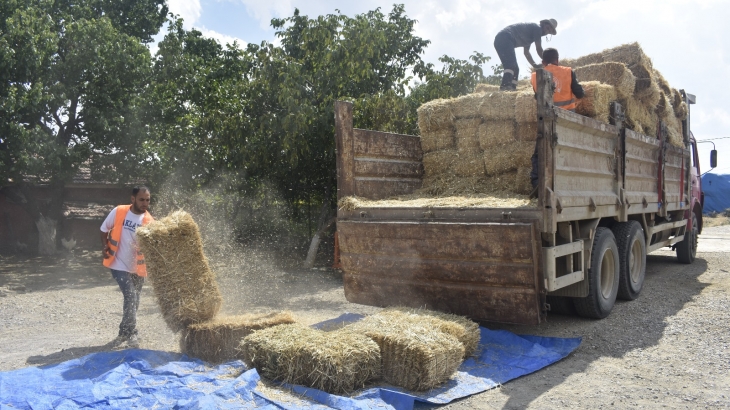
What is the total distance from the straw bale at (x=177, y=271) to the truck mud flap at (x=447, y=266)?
1.60 m

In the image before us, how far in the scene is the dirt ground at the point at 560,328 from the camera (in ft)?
14.5

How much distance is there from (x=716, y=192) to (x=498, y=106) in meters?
27.2

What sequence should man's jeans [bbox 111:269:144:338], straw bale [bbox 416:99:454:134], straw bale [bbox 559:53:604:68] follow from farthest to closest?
1. straw bale [bbox 559:53:604:68]
2. straw bale [bbox 416:99:454:134]
3. man's jeans [bbox 111:269:144:338]

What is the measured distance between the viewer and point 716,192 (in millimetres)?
28547

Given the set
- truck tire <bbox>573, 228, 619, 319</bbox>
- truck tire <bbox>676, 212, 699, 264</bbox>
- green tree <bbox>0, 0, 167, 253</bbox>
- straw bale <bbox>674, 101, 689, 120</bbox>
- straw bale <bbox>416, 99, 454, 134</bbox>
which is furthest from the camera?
green tree <bbox>0, 0, 167, 253</bbox>

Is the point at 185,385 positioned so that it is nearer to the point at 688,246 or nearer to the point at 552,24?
the point at 552,24

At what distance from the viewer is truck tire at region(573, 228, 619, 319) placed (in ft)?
20.2

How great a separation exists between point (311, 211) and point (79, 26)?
22.2ft

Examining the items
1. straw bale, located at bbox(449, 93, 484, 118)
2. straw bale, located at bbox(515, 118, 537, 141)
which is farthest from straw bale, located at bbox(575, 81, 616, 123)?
straw bale, located at bbox(449, 93, 484, 118)

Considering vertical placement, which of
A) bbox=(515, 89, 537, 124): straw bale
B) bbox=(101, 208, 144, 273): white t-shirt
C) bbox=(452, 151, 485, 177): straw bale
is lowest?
bbox=(101, 208, 144, 273): white t-shirt

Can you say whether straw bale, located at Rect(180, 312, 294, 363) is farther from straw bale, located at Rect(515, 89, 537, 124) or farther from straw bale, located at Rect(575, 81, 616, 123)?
straw bale, located at Rect(575, 81, 616, 123)

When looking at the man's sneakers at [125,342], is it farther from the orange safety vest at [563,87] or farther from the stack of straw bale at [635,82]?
the stack of straw bale at [635,82]

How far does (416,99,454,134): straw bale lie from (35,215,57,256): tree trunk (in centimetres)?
1230

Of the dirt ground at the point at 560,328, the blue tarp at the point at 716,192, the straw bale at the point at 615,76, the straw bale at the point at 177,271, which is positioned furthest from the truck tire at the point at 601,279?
the blue tarp at the point at 716,192
